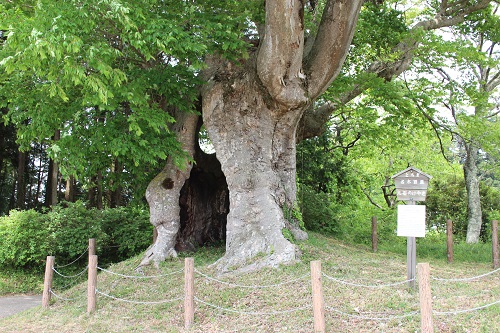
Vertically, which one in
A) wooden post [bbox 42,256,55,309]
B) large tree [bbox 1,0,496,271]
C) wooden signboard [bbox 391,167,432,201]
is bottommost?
wooden post [bbox 42,256,55,309]

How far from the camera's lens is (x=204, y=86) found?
442 inches

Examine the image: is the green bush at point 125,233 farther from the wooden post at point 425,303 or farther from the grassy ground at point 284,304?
the wooden post at point 425,303

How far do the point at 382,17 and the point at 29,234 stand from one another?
39.7 feet

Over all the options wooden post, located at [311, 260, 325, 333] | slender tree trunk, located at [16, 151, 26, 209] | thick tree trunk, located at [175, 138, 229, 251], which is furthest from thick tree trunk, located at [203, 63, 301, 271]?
slender tree trunk, located at [16, 151, 26, 209]

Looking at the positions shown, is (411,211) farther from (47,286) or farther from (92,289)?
(47,286)

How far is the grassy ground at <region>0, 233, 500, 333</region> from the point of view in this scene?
6.04 metres

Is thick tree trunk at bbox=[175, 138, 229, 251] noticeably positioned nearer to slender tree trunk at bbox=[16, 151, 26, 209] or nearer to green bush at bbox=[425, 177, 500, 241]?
slender tree trunk at bbox=[16, 151, 26, 209]

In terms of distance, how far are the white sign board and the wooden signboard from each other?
1.33 feet

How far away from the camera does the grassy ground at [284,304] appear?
6039 millimetres

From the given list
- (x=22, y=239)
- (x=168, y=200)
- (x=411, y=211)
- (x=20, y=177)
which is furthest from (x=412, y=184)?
(x=20, y=177)

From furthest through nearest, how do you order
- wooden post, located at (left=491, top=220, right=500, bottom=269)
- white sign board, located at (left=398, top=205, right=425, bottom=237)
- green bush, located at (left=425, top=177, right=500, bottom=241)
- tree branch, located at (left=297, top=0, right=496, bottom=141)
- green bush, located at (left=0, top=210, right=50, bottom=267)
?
green bush, located at (left=425, top=177, right=500, bottom=241) < green bush, located at (left=0, top=210, right=50, bottom=267) < tree branch, located at (left=297, top=0, right=496, bottom=141) < wooden post, located at (left=491, top=220, right=500, bottom=269) < white sign board, located at (left=398, top=205, right=425, bottom=237)

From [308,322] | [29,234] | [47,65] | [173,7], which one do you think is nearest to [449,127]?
[173,7]

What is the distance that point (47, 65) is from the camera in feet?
26.1

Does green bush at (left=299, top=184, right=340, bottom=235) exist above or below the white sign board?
below
